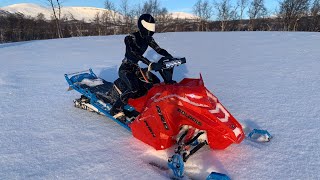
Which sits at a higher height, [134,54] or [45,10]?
[45,10]

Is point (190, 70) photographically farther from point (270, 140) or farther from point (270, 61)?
point (270, 140)

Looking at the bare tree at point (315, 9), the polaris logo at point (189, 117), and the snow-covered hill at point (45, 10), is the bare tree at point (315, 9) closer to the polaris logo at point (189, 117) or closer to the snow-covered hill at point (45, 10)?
the polaris logo at point (189, 117)

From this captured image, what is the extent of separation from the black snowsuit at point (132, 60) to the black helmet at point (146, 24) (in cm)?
12

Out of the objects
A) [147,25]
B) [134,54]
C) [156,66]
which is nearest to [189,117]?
[156,66]

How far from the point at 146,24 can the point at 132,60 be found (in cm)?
57

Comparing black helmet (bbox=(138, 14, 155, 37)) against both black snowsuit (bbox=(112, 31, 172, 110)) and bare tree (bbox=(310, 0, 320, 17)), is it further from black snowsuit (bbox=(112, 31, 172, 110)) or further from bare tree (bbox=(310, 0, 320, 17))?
bare tree (bbox=(310, 0, 320, 17))

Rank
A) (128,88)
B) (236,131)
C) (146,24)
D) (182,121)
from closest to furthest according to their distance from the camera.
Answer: (236,131)
(182,121)
(146,24)
(128,88)

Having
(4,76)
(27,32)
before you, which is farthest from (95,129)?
(27,32)

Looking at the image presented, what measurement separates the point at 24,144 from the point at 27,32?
4271cm

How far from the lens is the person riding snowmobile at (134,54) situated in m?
4.05

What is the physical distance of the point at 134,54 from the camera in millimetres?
4109

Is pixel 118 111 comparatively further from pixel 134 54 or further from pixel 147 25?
pixel 147 25

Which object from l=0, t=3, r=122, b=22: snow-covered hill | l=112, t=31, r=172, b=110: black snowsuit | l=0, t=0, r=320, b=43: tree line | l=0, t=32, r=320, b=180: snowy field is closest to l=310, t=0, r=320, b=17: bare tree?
l=0, t=0, r=320, b=43: tree line

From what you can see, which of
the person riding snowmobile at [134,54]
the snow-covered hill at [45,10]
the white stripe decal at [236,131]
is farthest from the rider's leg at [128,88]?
the snow-covered hill at [45,10]
